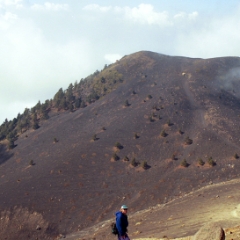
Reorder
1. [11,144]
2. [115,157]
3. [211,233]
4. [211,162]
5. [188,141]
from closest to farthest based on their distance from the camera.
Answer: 1. [211,233]
2. [211,162]
3. [115,157]
4. [188,141]
5. [11,144]

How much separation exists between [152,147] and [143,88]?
82.8ft

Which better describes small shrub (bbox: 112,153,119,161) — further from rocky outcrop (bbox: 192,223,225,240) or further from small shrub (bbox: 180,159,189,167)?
rocky outcrop (bbox: 192,223,225,240)

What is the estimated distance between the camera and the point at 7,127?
250ft

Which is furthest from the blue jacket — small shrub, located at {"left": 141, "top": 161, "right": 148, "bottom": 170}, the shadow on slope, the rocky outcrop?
the shadow on slope

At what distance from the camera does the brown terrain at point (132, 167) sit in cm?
2984

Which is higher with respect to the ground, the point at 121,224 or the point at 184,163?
the point at 121,224

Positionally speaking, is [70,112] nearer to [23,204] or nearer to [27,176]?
[27,176]

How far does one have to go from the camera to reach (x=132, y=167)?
1826 inches

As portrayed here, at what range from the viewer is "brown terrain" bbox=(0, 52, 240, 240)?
29841 mm

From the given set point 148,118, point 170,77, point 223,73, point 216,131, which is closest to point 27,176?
point 148,118

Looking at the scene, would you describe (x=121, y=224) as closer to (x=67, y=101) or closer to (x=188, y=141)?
(x=188, y=141)

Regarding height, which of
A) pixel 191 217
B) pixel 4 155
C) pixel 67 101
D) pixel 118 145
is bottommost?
pixel 191 217

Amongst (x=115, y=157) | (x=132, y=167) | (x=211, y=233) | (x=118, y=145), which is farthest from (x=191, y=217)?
(x=118, y=145)

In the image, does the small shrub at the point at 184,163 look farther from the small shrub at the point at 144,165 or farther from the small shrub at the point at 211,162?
the small shrub at the point at 144,165
